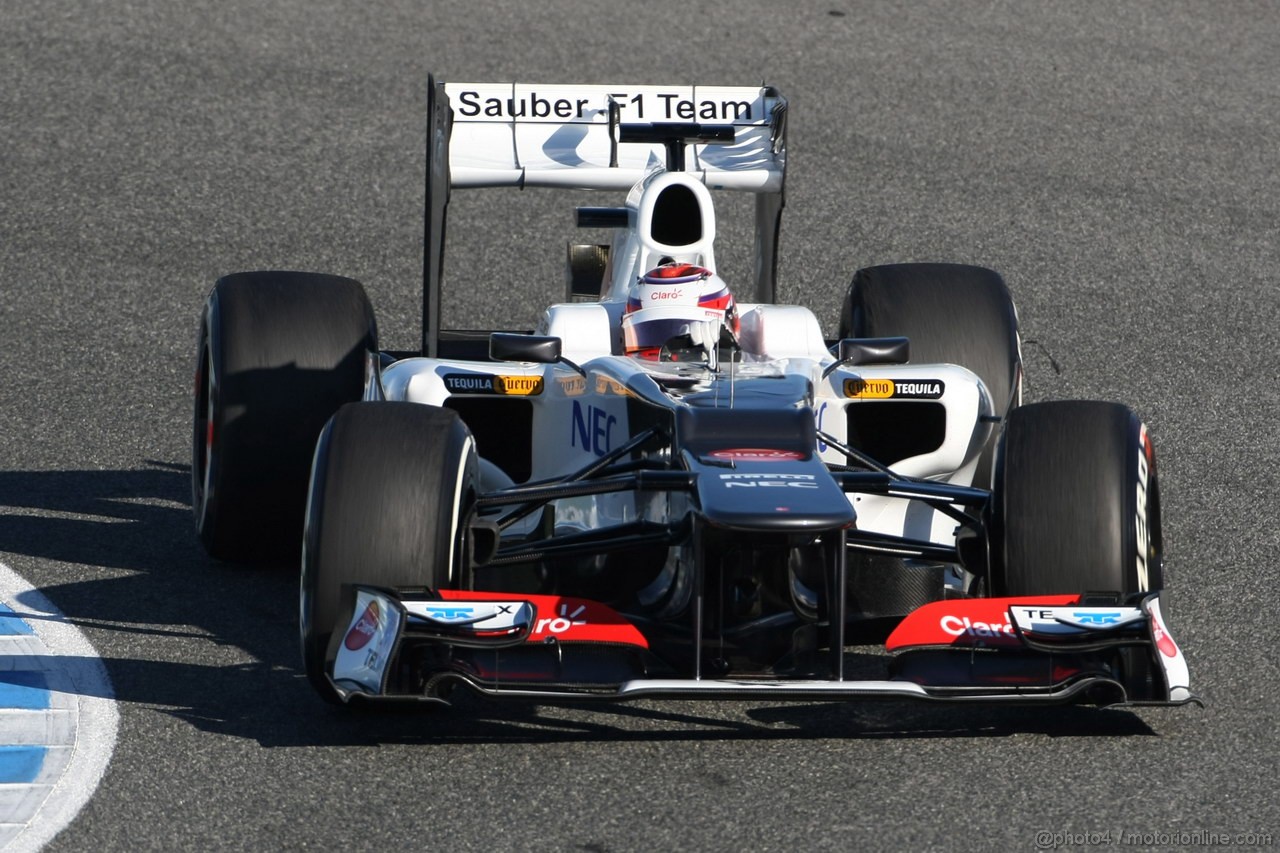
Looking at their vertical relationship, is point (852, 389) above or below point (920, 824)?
above

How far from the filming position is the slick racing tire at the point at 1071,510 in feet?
19.8

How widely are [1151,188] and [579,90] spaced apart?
21.3ft

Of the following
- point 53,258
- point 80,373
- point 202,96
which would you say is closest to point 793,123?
point 202,96

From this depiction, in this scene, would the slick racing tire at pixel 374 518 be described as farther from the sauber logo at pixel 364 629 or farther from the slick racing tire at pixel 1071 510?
the slick racing tire at pixel 1071 510

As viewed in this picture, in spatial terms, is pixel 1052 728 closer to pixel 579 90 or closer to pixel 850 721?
pixel 850 721

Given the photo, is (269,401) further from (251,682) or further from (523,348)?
(251,682)

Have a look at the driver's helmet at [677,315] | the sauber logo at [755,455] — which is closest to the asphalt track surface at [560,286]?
the sauber logo at [755,455]

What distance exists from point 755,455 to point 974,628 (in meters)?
0.79

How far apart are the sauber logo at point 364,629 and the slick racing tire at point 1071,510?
1.80 metres

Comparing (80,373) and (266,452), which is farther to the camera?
(80,373)

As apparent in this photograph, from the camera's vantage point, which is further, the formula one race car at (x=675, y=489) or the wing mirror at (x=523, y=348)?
the wing mirror at (x=523, y=348)

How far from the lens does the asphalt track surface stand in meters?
5.62

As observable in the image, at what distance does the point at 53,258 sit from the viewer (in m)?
12.4

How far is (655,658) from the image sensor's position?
5.93 meters
